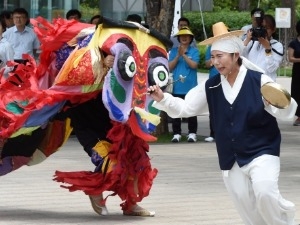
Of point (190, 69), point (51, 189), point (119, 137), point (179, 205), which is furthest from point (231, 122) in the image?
point (190, 69)

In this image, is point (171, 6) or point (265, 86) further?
point (171, 6)

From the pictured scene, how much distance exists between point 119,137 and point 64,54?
3.05 feet

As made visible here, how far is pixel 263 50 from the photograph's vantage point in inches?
547

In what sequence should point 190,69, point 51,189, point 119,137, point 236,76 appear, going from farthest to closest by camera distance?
point 190,69
point 51,189
point 119,137
point 236,76

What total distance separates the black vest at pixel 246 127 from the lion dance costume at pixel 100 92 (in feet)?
5.01

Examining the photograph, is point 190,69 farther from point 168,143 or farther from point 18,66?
point 18,66

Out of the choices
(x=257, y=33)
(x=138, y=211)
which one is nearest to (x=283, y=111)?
(x=138, y=211)

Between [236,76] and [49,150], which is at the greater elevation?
[236,76]

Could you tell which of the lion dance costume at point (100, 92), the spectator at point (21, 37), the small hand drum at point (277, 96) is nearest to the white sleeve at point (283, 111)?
the small hand drum at point (277, 96)

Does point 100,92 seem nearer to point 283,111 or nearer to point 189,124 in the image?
point 283,111

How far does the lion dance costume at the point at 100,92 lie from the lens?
891cm

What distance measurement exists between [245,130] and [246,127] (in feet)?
0.07

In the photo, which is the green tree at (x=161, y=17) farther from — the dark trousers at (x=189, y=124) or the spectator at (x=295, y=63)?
Result: the spectator at (x=295, y=63)

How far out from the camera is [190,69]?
15156 millimetres
